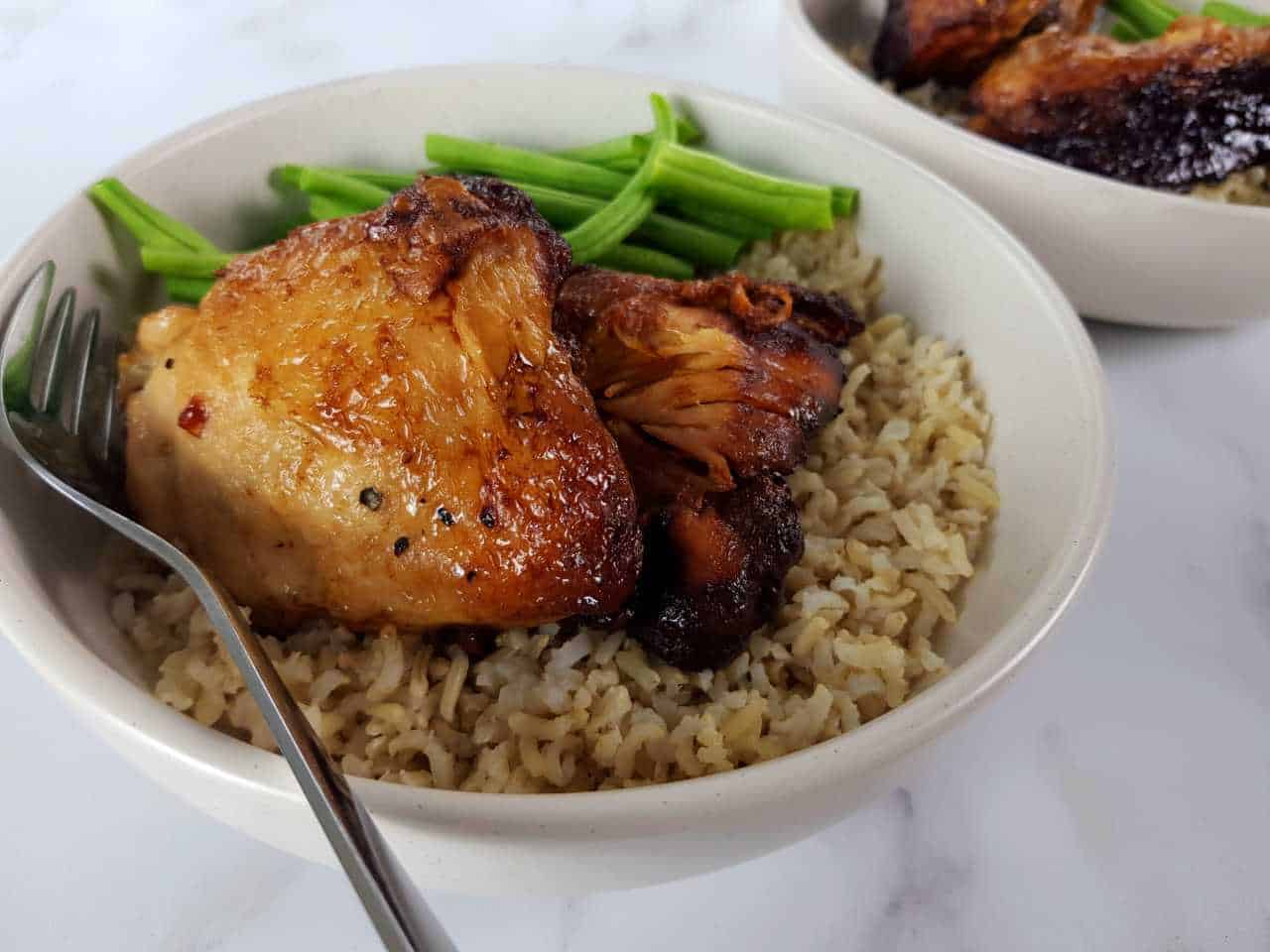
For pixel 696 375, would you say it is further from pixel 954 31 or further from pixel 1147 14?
pixel 1147 14

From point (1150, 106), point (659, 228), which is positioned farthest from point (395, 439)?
point (1150, 106)

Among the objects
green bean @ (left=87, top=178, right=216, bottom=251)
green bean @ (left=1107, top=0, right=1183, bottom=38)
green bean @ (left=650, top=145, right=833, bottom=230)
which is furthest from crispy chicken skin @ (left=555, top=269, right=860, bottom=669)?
green bean @ (left=1107, top=0, right=1183, bottom=38)

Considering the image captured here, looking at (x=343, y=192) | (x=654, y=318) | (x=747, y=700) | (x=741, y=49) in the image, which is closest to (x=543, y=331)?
(x=654, y=318)

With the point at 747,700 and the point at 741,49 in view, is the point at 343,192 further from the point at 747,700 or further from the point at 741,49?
the point at 741,49

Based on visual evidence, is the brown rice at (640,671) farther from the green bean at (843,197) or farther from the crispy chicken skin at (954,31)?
the crispy chicken skin at (954,31)

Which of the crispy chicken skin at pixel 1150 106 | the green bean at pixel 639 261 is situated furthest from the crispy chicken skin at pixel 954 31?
the green bean at pixel 639 261
